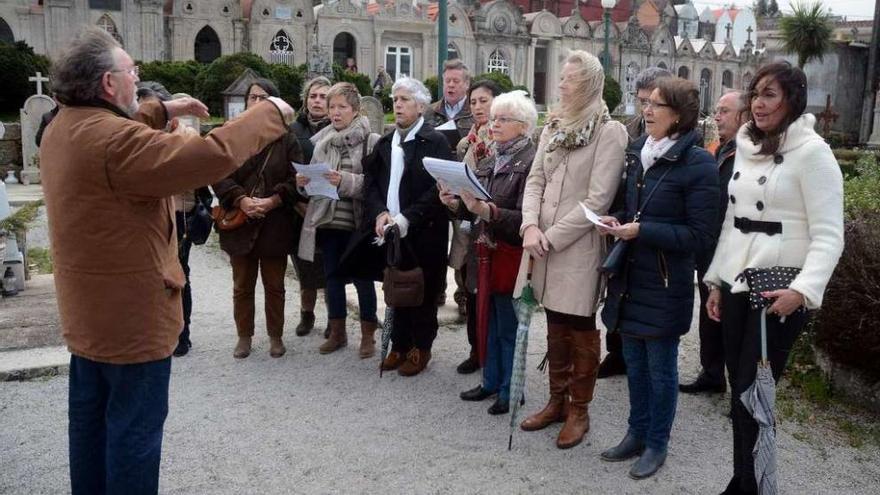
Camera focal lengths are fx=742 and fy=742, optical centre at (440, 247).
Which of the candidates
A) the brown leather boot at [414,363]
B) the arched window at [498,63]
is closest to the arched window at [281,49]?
the arched window at [498,63]

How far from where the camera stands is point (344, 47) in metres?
38.4

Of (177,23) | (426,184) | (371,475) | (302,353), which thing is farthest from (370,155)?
(177,23)

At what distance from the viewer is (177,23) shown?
3431 cm

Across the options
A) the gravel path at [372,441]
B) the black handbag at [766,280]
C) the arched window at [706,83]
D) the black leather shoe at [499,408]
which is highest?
the arched window at [706,83]

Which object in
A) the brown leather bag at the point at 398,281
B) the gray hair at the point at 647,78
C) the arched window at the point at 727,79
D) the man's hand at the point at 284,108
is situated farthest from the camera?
the arched window at the point at 727,79

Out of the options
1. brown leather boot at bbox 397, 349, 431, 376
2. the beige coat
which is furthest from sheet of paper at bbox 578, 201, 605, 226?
brown leather boot at bbox 397, 349, 431, 376

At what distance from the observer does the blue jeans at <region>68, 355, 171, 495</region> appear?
2945mm

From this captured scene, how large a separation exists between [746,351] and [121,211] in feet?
9.01

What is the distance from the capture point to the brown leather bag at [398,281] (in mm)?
5109

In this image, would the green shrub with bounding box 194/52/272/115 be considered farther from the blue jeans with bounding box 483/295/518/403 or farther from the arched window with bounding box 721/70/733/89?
the arched window with bounding box 721/70/733/89

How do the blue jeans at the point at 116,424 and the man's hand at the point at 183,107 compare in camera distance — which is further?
the man's hand at the point at 183,107

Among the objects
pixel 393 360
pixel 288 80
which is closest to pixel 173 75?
pixel 288 80

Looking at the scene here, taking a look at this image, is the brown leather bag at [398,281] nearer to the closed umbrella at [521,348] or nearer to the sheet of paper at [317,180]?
the sheet of paper at [317,180]

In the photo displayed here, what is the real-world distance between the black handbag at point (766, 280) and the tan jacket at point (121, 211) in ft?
7.02
